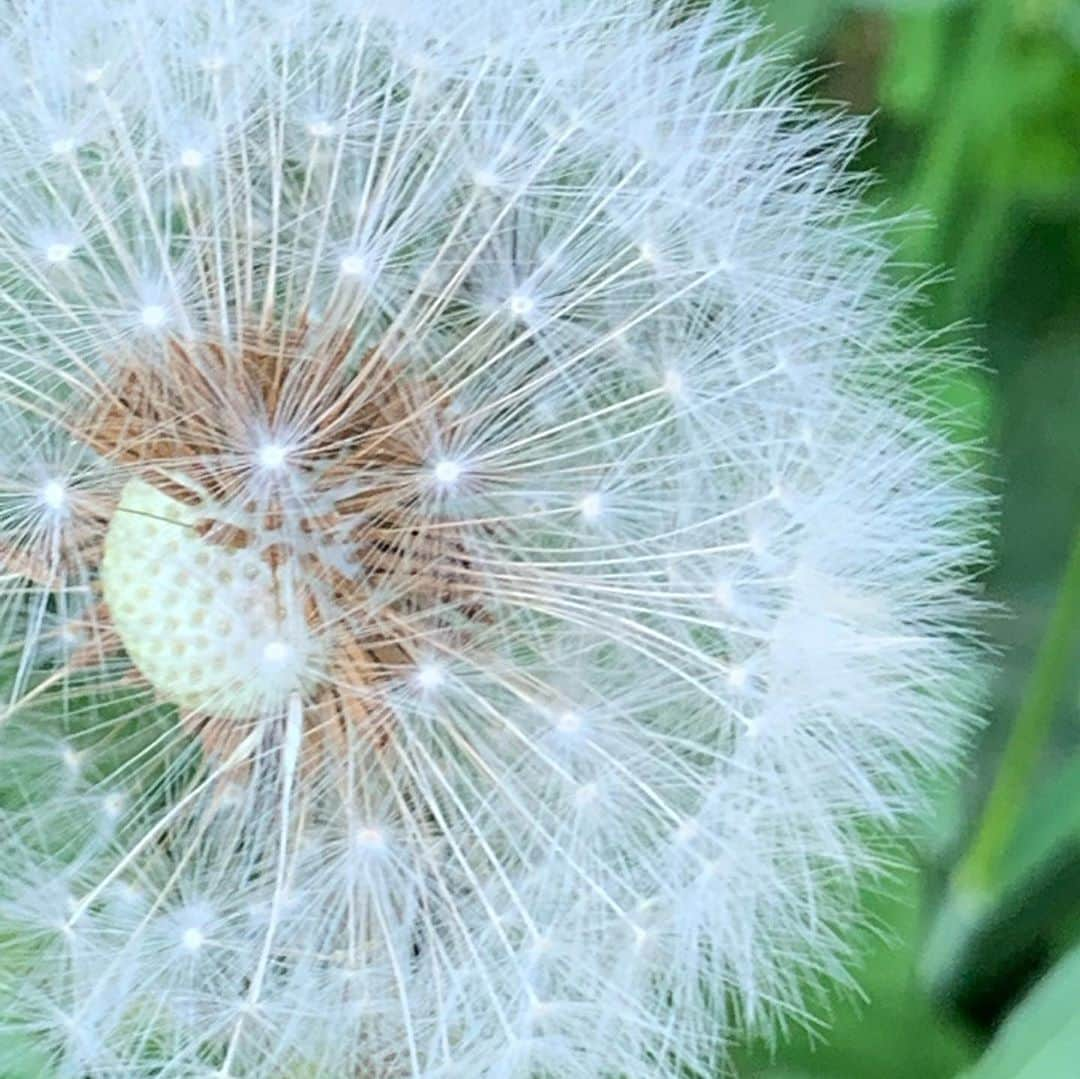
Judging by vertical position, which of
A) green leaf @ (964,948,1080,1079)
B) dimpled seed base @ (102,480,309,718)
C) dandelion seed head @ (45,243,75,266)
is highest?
dandelion seed head @ (45,243,75,266)

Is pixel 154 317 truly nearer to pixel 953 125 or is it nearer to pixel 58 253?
pixel 58 253

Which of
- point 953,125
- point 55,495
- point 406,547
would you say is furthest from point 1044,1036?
point 953,125

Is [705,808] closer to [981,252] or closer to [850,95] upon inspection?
[981,252]

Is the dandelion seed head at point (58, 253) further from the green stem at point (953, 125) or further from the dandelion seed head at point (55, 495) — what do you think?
the green stem at point (953, 125)

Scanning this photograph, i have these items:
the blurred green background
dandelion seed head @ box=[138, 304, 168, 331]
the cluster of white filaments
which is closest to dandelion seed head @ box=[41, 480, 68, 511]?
the cluster of white filaments

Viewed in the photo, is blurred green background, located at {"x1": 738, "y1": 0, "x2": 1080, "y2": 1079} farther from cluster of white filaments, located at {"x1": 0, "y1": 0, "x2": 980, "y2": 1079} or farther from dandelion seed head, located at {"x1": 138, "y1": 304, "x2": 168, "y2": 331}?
dandelion seed head, located at {"x1": 138, "y1": 304, "x2": 168, "y2": 331}

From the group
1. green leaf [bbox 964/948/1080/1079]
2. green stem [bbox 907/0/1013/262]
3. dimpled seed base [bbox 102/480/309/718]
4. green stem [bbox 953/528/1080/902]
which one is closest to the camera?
dimpled seed base [bbox 102/480/309/718]

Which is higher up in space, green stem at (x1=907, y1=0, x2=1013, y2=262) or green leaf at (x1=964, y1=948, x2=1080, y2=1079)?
green stem at (x1=907, y1=0, x2=1013, y2=262)

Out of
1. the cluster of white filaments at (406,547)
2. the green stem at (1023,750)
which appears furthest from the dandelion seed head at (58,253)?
the green stem at (1023,750)
